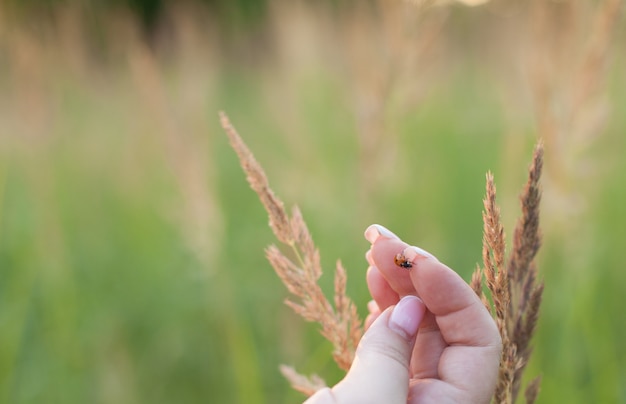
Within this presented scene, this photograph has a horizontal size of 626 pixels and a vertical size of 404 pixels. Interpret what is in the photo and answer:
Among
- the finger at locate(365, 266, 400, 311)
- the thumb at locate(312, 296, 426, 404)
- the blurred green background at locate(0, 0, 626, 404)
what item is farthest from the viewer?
the blurred green background at locate(0, 0, 626, 404)

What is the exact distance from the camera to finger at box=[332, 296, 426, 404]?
2.00 feet

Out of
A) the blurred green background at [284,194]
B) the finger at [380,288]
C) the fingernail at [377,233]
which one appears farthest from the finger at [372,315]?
the blurred green background at [284,194]

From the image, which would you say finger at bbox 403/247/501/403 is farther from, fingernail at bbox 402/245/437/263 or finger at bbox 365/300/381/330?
finger at bbox 365/300/381/330

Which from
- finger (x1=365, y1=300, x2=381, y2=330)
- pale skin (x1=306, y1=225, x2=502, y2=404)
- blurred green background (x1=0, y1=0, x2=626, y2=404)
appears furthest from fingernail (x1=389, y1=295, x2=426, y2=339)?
blurred green background (x1=0, y1=0, x2=626, y2=404)

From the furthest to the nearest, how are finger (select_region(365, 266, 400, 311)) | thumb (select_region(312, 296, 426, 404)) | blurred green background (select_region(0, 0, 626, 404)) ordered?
blurred green background (select_region(0, 0, 626, 404)) → finger (select_region(365, 266, 400, 311)) → thumb (select_region(312, 296, 426, 404))

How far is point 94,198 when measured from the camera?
357 centimetres

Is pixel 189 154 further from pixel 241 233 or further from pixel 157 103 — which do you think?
pixel 241 233

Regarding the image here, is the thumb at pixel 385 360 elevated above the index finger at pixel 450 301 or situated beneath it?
situated beneath

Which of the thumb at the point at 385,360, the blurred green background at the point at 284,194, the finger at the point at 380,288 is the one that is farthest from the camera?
the blurred green background at the point at 284,194

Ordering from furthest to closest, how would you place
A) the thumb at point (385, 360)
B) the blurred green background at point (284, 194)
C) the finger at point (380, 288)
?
the blurred green background at point (284, 194) → the finger at point (380, 288) → the thumb at point (385, 360)

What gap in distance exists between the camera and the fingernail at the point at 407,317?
0.64 m

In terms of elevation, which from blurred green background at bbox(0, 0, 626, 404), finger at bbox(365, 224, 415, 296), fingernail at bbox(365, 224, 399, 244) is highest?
blurred green background at bbox(0, 0, 626, 404)

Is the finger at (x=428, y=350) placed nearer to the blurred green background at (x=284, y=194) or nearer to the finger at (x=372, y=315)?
the finger at (x=372, y=315)

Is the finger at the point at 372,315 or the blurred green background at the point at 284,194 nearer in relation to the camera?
the finger at the point at 372,315
